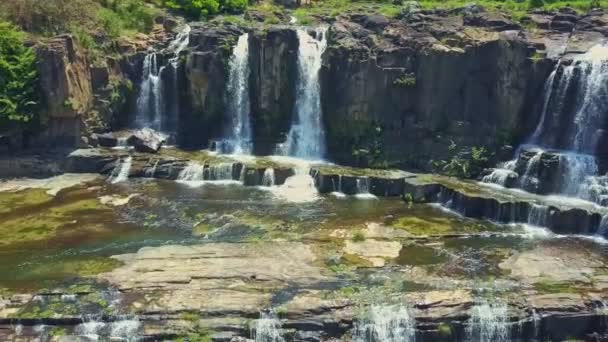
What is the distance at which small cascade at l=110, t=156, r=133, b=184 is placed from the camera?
98.2 feet

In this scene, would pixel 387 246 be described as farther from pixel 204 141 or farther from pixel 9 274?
pixel 204 141

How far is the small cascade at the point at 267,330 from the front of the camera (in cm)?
1727

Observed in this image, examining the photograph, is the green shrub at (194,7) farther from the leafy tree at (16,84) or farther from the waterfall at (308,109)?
the leafy tree at (16,84)

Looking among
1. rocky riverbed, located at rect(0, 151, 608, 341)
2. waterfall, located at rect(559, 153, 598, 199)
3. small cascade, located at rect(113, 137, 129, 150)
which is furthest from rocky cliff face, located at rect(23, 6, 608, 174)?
rocky riverbed, located at rect(0, 151, 608, 341)

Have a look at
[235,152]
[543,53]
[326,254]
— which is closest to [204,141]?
[235,152]

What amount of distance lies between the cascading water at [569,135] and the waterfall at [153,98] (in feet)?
53.6

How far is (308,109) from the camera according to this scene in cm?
3306

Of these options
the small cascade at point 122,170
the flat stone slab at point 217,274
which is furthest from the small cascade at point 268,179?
the flat stone slab at point 217,274

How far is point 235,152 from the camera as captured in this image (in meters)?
32.8

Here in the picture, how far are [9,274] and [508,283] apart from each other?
15164 mm

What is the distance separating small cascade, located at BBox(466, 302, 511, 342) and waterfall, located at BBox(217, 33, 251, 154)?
1775 cm

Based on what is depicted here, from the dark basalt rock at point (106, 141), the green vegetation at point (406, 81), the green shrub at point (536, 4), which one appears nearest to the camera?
the green vegetation at point (406, 81)

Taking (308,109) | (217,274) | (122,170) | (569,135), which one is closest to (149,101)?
(122,170)

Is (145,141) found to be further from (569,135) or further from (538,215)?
(569,135)
